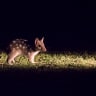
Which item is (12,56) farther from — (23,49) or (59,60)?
(59,60)

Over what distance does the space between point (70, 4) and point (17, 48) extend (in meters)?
7.59

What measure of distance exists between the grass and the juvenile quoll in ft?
0.56

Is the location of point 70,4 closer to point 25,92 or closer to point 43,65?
point 43,65

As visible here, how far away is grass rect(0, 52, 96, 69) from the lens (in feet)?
40.2

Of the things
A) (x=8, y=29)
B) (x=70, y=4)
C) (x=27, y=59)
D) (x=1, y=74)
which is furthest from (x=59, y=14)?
(x=1, y=74)

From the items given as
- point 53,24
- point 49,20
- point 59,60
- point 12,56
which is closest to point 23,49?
point 12,56

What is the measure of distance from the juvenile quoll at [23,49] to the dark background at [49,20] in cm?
398

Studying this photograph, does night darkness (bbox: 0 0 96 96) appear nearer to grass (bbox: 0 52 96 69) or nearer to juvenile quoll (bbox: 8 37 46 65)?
grass (bbox: 0 52 96 69)

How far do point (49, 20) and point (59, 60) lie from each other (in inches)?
259

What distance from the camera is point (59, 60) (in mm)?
12883

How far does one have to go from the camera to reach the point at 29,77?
10617 mm

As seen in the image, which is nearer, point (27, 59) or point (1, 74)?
point (1, 74)

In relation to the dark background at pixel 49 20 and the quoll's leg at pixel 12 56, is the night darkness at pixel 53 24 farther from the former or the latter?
the quoll's leg at pixel 12 56

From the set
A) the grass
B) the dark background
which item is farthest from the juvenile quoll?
the dark background
